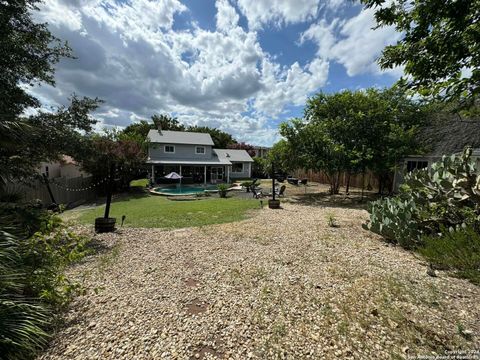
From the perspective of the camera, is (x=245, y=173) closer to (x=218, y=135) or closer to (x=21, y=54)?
(x=218, y=135)

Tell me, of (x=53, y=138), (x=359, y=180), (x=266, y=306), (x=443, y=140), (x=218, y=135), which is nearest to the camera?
(x=266, y=306)

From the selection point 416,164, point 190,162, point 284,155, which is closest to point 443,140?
point 416,164

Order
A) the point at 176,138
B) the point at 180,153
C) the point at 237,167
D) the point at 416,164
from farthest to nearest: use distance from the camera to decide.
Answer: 1. the point at 237,167
2. the point at 176,138
3. the point at 180,153
4. the point at 416,164

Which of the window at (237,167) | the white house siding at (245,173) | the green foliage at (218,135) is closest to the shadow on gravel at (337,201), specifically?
the white house siding at (245,173)

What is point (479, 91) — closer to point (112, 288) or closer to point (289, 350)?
Result: point (289, 350)

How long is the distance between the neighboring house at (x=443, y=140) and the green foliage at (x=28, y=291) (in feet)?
56.0

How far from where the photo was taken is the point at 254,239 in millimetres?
6887

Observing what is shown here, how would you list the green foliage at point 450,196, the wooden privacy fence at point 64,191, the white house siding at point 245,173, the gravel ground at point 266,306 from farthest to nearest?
the white house siding at point 245,173 < the wooden privacy fence at point 64,191 < the green foliage at point 450,196 < the gravel ground at point 266,306

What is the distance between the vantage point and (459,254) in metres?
4.20

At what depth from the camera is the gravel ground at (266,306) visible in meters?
2.62

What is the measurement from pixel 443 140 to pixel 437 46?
1616 centimetres

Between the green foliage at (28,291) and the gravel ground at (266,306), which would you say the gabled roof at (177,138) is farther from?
the green foliage at (28,291)

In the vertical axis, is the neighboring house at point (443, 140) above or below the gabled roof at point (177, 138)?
below

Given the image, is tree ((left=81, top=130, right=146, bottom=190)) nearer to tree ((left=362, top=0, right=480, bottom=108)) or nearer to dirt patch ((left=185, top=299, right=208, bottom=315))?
dirt patch ((left=185, top=299, right=208, bottom=315))
